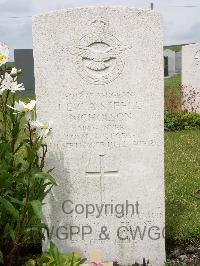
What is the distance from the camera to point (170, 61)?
29.1 metres

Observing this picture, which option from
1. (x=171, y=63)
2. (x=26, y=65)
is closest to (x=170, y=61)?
(x=171, y=63)

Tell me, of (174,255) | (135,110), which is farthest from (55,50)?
(174,255)

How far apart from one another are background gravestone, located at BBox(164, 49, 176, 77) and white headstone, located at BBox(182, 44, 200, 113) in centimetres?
1519

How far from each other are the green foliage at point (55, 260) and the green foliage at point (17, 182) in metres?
0.21

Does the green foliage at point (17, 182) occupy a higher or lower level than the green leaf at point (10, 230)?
higher

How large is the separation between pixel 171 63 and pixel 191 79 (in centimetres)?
1670

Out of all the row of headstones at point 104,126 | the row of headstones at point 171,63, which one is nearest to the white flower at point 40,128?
the row of headstones at point 104,126

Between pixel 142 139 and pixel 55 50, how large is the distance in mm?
989

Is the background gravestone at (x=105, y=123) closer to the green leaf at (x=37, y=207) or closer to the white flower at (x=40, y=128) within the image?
the white flower at (x=40, y=128)

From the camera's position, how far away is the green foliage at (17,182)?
10.6 ft

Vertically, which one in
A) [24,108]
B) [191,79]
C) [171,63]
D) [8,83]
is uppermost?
[171,63]

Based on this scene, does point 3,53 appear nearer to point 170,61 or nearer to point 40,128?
point 40,128

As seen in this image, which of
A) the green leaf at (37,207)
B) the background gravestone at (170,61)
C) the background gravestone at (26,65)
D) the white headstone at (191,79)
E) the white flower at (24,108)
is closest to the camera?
the green leaf at (37,207)

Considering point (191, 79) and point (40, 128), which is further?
point (191, 79)
